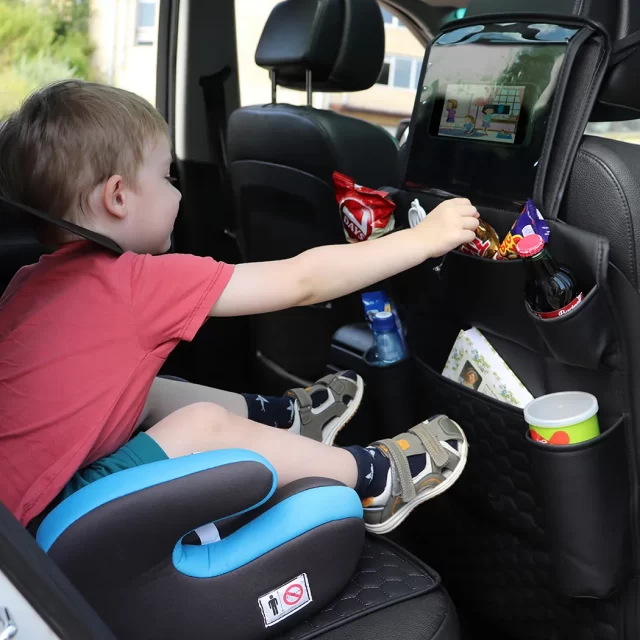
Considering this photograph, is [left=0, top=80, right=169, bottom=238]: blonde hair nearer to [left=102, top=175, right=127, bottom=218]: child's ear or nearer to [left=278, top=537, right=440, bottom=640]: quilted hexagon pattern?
[left=102, top=175, right=127, bottom=218]: child's ear

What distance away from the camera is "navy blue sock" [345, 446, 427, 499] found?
55.4 inches

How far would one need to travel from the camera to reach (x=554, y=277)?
3.89ft

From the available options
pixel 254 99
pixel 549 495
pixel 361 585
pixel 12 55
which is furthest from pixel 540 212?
pixel 254 99

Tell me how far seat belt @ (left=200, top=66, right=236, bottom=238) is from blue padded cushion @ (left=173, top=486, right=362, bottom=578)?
60.1 inches

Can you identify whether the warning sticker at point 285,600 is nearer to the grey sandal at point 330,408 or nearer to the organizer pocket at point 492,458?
the organizer pocket at point 492,458

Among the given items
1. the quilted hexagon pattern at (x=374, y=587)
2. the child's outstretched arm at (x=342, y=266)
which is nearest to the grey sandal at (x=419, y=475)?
the quilted hexagon pattern at (x=374, y=587)

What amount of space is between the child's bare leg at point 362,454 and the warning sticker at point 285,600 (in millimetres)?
241

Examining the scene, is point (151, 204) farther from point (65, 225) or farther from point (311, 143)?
point (311, 143)

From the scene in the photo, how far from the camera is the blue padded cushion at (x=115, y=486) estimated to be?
3.28ft

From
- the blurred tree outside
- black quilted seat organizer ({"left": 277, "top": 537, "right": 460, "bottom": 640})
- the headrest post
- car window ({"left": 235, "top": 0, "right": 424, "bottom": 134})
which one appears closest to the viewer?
black quilted seat organizer ({"left": 277, "top": 537, "right": 460, "bottom": 640})

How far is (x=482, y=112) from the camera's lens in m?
1.33

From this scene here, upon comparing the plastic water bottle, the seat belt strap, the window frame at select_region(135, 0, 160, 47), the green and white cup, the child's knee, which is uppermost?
the seat belt strap

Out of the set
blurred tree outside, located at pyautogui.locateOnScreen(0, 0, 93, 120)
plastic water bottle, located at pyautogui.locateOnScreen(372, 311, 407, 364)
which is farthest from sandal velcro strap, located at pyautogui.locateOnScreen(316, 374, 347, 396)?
blurred tree outside, located at pyautogui.locateOnScreen(0, 0, 93, 120)

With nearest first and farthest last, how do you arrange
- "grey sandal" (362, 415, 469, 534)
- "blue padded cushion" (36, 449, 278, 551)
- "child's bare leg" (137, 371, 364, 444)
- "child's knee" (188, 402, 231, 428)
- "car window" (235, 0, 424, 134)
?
1. "blue padded cushion" (36, 449, 278, 551)
2. "child's knee" (188, 402, 231, 428)
3. "grey sandal" (362, 415, 469, 534)
4. "child's bare leg" (137, 371, 364, 444)
5. "car window" (235, 0, 424, 134)
